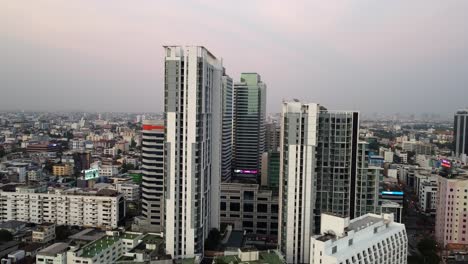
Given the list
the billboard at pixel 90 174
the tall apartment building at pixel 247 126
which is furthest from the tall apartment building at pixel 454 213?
the billboard at pixel 90 174

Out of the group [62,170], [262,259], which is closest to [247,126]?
[62,170]

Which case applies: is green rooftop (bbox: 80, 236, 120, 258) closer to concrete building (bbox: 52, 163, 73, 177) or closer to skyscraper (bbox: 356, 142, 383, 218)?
skyscraper (bbox: 356, 142, 383, 218)

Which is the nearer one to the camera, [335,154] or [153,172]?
[335,154]

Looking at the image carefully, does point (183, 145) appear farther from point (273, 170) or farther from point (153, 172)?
point (273, 170)

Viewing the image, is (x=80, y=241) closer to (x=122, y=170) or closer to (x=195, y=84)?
(x=195, y=84)

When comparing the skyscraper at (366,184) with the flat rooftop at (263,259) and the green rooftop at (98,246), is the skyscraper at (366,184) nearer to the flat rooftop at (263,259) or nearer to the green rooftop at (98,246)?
the flat rooftop at (263,259)
